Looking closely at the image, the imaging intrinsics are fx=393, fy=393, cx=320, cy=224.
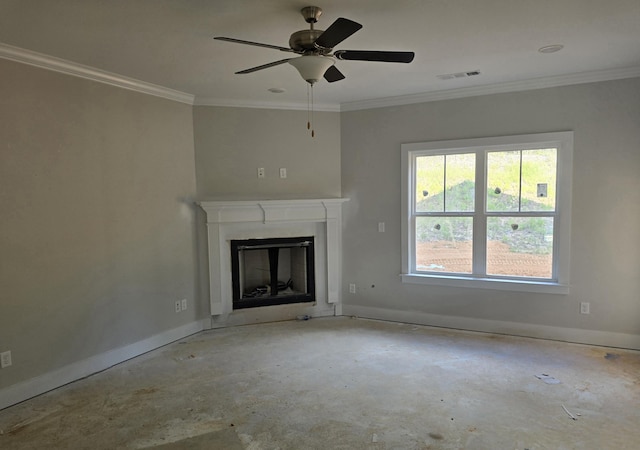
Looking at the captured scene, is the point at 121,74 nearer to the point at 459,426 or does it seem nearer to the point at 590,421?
the point at 459,426

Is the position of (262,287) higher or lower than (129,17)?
lower

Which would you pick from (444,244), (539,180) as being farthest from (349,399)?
(539,180)

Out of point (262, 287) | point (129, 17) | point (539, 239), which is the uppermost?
point (129, 17)

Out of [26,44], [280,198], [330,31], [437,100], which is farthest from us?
[280,198]

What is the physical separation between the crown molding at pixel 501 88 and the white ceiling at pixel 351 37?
22mm

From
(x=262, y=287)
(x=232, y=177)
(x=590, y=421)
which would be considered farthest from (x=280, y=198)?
(x=590, y=421)

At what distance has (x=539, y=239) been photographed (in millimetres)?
4117

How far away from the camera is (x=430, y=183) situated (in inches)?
181

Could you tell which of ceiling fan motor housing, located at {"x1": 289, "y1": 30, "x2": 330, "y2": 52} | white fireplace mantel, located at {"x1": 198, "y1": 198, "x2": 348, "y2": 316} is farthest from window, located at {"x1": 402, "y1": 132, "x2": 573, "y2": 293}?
ceiling fan motor housing, located at {"x1": 289, "y1": 30, "x2": 330, "y2": 52}

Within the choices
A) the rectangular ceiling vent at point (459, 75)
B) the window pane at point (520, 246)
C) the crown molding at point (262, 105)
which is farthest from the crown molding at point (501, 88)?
the window pane at point (520, 246)

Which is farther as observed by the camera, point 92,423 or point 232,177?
point 232,177

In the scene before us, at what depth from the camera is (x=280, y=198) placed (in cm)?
477

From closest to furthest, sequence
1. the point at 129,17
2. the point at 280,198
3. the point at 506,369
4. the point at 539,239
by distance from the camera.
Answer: the point at 129,17 < the point at 506,369 < the point at 539,239 < the point at 280,198

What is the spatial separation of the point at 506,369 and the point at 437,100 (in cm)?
283
